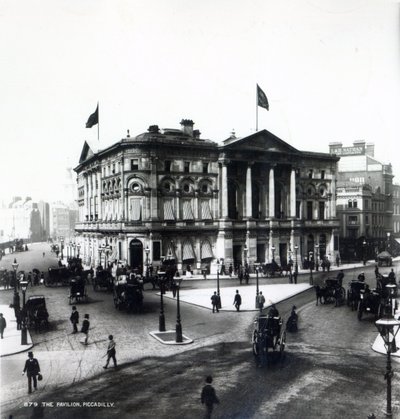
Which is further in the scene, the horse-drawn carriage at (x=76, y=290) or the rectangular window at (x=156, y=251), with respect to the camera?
the rectangular window at (x=156, y=251)

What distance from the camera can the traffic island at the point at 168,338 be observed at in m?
22.2

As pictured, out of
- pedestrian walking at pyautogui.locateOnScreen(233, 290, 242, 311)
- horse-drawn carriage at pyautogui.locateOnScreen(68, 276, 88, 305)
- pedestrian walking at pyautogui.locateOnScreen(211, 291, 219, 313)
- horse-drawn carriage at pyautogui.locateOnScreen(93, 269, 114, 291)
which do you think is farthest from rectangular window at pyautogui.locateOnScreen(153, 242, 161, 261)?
pedestrian walking at pyautogui.locateOnScreen(233, 290, 242, 311)

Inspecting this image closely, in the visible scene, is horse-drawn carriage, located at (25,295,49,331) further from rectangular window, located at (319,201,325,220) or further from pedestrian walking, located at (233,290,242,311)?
rectangular window, located at (319,201,325,220)

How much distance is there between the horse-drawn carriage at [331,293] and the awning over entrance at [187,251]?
20.6m

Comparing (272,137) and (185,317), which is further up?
(272,137)

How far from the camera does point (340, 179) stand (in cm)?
7219

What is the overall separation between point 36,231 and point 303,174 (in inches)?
3096

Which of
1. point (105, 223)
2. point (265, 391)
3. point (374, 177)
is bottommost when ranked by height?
point (265, 391)

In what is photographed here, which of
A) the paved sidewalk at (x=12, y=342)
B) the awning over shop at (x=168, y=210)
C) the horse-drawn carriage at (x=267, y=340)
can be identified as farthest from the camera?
the awning over shop at (x=168, y=210)

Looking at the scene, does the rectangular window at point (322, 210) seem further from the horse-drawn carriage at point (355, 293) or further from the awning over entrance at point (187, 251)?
the horse-drawn carriage at point (355, 293)

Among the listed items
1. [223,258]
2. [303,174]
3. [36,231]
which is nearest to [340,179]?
[303,174]

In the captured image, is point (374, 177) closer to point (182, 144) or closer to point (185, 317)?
point (182, 144)

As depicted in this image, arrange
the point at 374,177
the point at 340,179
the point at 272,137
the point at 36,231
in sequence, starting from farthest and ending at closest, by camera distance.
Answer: the point at 36,231, the point at 340,179, the point at 374,177, the point at 272,137

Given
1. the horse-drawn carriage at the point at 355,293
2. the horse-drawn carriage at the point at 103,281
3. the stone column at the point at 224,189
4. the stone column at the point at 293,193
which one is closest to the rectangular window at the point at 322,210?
the stone column at the point at 293,193
